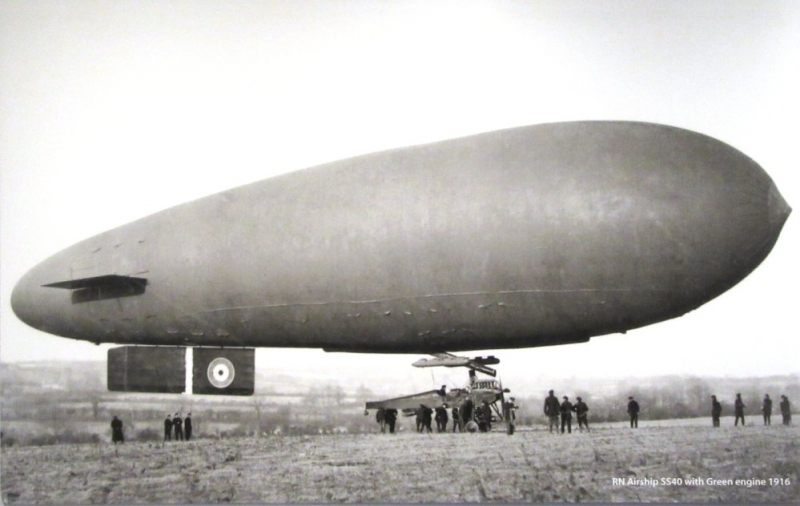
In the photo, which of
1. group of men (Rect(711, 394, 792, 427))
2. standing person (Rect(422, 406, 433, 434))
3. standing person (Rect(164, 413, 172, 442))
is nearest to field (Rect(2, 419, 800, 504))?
group of men (Rect(711, 394, 792, 427))

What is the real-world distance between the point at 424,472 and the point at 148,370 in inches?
101

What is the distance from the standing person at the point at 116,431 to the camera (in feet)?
26.5

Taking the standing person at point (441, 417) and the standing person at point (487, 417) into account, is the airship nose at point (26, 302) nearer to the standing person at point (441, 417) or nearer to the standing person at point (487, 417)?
the standing person at point (487, 417)

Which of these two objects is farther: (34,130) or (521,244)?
(34,130)

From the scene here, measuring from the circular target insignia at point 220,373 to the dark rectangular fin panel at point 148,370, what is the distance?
25cm

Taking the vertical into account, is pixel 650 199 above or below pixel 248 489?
above

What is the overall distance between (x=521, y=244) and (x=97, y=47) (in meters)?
5.61

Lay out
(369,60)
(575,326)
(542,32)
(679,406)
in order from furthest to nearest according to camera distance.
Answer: (679,406) < (369,60) < (542,32) < (575,326)

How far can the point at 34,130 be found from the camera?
788 cm

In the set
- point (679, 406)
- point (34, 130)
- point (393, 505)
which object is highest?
point (34, 130)

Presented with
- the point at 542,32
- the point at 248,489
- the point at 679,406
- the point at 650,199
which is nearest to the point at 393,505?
the point at 248,489

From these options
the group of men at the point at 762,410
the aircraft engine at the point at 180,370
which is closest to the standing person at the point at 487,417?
the group of men at the point at 762,410

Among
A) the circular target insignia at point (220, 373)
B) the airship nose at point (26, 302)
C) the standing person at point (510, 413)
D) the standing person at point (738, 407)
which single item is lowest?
the standing person at point (510, 413)

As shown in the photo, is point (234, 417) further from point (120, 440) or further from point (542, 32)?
point (542, 32)
